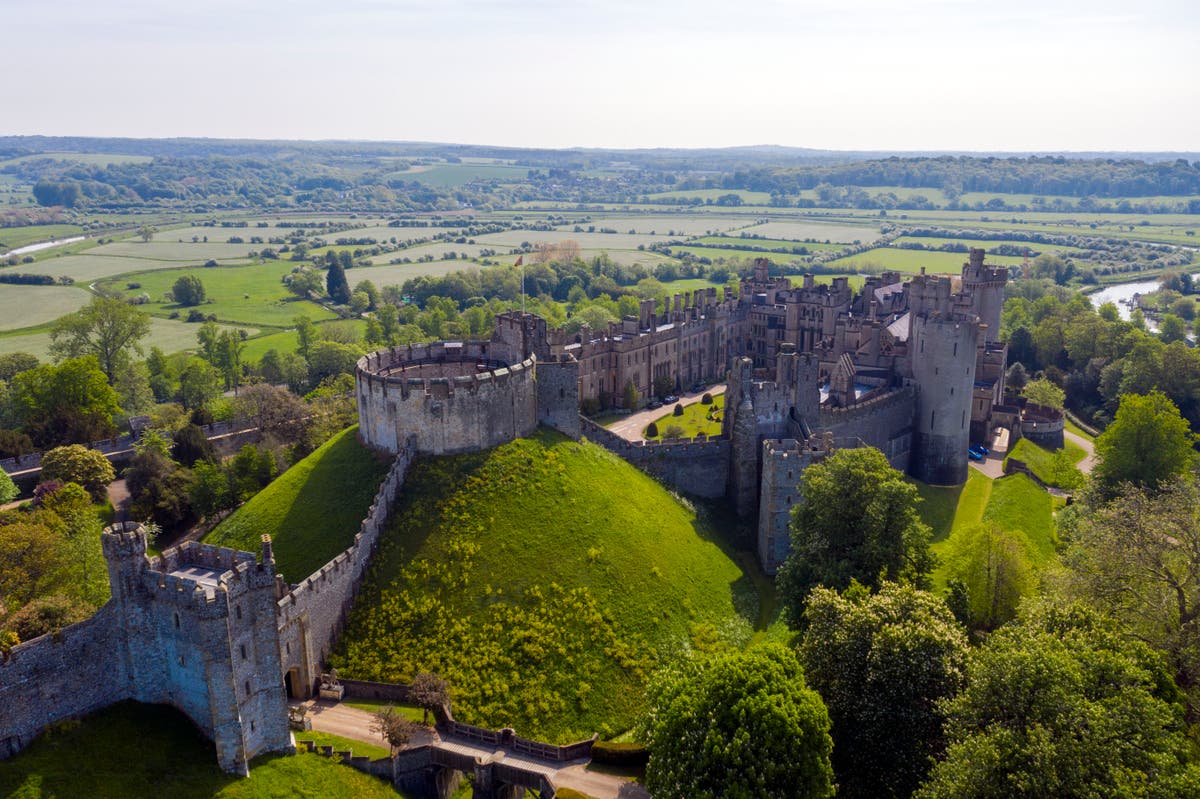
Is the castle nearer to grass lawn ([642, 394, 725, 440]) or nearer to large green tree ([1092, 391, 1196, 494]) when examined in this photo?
grass lawn ([642, 394, 725, 440])

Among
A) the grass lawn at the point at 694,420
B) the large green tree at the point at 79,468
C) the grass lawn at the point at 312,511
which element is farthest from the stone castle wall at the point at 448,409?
the grass lawn at the point at 694,420

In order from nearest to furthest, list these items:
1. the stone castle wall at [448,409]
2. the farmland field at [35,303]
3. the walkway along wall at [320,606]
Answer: the walkway along wall at [320,606]
the stone castle wall at [448,409]
the farmland field at [35,303]

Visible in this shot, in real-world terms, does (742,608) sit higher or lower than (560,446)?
lower

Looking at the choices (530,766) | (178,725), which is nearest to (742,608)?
(530,766)

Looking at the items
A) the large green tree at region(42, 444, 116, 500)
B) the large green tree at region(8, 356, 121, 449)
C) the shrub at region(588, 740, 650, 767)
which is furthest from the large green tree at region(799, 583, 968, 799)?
the large green tree at region(8, 356, 121, 449)

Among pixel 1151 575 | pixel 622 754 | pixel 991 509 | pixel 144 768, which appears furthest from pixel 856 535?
pixel 144 768

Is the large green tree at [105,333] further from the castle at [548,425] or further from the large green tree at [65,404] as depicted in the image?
the castle at [548,425]

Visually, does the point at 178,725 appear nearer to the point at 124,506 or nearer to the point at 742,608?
the point at 742,608
